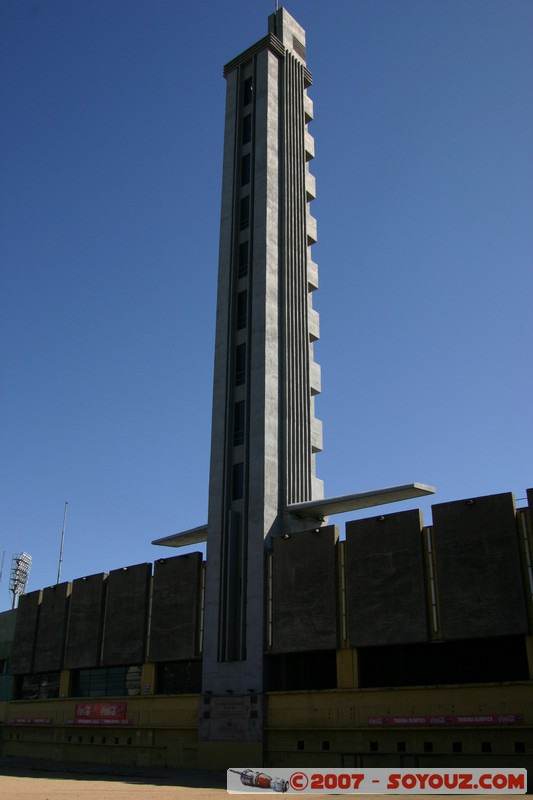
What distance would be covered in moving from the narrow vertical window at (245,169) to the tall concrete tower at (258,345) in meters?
0.12

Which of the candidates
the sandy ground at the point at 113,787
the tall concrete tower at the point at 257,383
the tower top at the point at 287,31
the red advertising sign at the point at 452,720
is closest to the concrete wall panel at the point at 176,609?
the tall concrete tower at the point at 257,383

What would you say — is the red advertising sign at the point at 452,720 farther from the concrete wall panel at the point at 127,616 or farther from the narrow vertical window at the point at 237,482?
the concrete wall panel at the point at 127,616

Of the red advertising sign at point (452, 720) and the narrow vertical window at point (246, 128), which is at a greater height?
the narrow vertical window at point (246, 128)

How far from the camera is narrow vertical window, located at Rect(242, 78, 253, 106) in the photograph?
6850 centimetres

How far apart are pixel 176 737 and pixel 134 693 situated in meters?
5.92

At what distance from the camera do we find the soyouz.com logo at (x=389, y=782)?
119ft

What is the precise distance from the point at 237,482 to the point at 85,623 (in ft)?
62.4

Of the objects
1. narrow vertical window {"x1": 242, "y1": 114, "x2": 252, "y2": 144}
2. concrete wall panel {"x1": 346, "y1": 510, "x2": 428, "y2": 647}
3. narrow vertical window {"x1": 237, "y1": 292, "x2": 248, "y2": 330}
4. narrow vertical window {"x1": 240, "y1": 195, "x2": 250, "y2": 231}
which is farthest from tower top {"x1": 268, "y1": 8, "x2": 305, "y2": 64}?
concrete wall panel {"x1": 346, "y1": 510, "x2": 428, "y2": 647}

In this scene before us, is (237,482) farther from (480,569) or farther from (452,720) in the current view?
(452,720)

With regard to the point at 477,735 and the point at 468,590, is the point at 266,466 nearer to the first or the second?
the point at 468,590

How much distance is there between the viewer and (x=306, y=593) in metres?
48.5

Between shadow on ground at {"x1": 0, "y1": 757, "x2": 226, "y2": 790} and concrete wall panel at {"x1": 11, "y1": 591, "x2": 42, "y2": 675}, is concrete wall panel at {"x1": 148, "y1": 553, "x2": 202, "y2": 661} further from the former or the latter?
concrete wall panel at {"x1": 11, "y1": 591, "x2": 42, "y2": 675}

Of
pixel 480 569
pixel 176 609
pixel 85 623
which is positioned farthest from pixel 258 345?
pixel 85 623

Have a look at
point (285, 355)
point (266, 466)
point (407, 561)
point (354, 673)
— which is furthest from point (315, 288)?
point (354, 673)
